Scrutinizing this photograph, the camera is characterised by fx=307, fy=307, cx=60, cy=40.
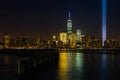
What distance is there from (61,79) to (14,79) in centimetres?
406

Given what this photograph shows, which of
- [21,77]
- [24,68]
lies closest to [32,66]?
[24,68]

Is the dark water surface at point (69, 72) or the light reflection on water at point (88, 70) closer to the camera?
the dark water surface at point (69, 72)

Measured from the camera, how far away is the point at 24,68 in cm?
2875

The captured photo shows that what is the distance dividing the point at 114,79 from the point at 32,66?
10.7 metres

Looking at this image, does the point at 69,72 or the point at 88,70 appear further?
the point at 88,70

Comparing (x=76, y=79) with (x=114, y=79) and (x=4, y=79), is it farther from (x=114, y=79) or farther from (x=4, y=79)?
(x=4, y=79)

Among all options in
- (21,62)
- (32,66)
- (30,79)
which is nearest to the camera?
(30,79)

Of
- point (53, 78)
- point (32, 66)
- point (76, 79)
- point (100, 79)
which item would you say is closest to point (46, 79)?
point (53, 78)

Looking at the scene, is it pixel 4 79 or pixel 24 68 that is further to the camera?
pixel 24 68

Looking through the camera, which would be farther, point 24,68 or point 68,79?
point 24,68

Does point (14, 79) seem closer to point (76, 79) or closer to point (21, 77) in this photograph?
point (21, 77)

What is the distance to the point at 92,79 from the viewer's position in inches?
1021

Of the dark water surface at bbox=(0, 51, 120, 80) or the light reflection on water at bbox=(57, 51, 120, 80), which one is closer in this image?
the dark water surface at bbox=(0, 51, 120, 80)

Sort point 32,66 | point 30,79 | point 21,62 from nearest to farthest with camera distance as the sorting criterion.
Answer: point 30,79 → point 21,62 → point 32,66
